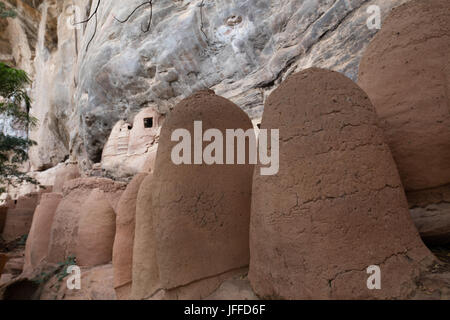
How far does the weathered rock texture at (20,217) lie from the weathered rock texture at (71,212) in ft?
20.1

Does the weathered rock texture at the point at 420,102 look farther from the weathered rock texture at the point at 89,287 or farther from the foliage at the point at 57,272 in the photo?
the foliage at the point at 57,272

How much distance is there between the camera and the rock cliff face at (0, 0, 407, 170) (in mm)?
5504

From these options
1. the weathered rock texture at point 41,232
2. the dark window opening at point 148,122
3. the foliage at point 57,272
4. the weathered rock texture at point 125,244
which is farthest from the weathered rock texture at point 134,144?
the weathered rock texture at point 125,244

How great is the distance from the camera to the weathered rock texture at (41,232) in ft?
17.5

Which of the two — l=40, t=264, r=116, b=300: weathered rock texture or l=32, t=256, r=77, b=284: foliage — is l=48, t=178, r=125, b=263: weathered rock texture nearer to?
l=32, t=256, r=77, b=284: foliage

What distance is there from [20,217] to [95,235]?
308 inches

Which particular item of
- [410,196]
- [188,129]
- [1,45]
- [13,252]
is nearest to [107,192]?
[188,129]

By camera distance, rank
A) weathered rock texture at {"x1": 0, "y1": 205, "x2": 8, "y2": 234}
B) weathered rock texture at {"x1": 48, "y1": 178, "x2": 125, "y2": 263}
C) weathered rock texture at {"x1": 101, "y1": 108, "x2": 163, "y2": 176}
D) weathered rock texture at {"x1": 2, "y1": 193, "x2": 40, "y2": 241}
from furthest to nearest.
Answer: weathered rock texture at {"x1": 101, "y1": 108, "x2": 163, "y2": 176} < weathered rock texture at {"x1": 0, "y1": 205, "x2": 8, "y2": 234} < weathered rock texture at {"x1": 2, "y1": 193, "x2": 40, "y2": 241} < weathered rock texture at {"x1": 48, "y1": 178, "x2": 125, "y2": 263}

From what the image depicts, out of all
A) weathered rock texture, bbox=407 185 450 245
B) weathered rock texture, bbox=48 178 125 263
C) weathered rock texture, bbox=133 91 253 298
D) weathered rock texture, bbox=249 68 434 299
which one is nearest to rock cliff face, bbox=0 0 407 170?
weathered rock texture, bbox=133 91 253 298

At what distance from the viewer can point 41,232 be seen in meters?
5.49

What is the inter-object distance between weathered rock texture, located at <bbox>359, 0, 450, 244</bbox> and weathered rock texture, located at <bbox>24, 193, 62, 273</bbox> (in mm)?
6042

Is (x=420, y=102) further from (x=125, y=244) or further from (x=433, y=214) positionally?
(x=125, y=244)

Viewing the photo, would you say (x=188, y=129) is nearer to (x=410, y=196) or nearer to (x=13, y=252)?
(x=410, y=196)

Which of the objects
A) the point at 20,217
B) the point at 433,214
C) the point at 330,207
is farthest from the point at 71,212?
the point at 20,217
